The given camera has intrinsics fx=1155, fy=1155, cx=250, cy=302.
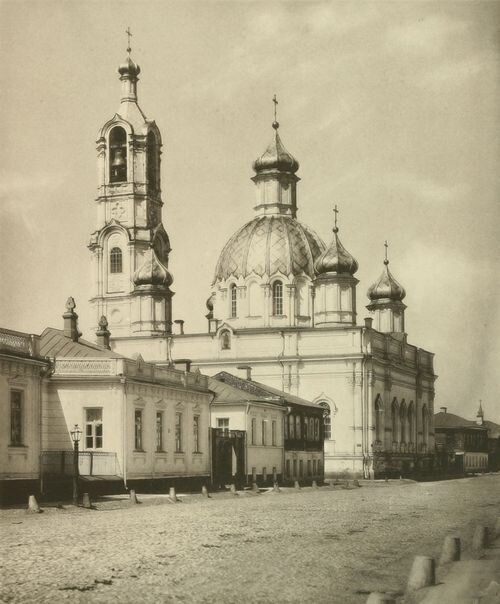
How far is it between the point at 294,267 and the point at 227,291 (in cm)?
437

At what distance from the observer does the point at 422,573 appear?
11.4 m

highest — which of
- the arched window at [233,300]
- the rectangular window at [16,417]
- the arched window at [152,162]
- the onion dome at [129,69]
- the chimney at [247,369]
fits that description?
the onion dome at [129,69]

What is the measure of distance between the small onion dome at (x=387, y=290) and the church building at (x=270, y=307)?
245 centimetres

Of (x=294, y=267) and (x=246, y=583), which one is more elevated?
(x=294, y=267)

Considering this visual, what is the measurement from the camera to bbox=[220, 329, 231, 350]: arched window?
65.9 metres

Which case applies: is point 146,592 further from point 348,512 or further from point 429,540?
point 348,512

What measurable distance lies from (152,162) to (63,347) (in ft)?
113

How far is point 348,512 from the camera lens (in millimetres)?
25594

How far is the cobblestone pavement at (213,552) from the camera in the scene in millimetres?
12055

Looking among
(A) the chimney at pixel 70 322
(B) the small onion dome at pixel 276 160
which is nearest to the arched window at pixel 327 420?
(B) the small onion dome at pixel 276 160

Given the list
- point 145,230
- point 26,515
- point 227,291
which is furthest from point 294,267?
point 26,515

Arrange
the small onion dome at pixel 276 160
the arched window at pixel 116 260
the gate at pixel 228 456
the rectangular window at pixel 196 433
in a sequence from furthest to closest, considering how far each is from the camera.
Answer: the small onion dome at pixel 276 160
the arched window at pixel 116 260
the gate at pixel 228 456
the rectangular window at pixel 196 433

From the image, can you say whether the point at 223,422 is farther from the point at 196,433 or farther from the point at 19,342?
the point at 19,342

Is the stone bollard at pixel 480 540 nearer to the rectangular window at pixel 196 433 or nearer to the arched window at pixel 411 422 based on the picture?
the rectangular window at pixel 196 433
